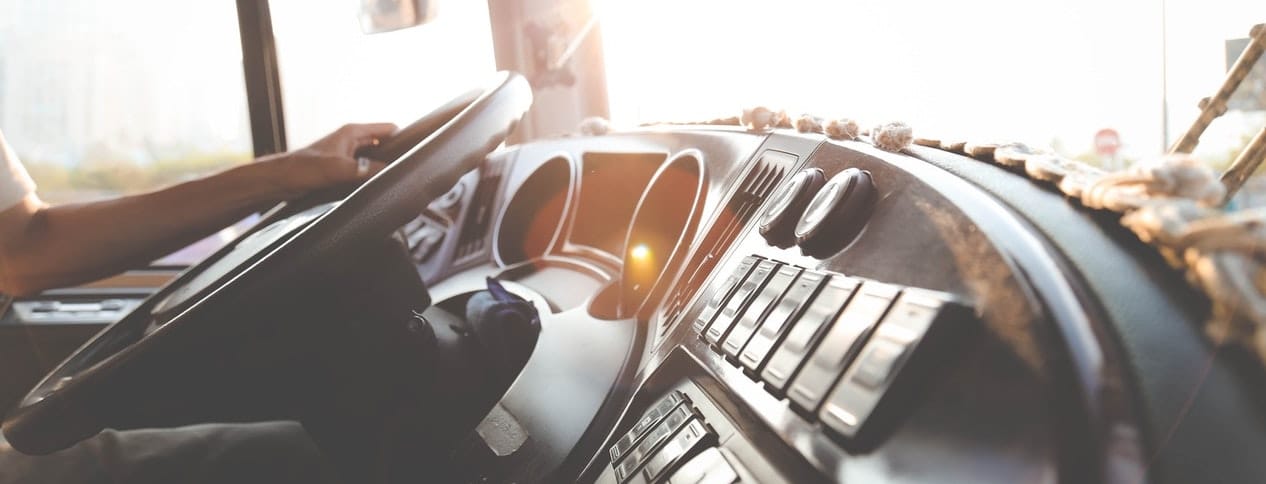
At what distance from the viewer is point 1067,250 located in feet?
1.11

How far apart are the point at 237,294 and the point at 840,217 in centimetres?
44

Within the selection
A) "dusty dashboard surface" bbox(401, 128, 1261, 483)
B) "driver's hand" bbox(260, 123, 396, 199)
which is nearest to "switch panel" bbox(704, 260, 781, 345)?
"dusty dashboard surface" bbox(401, 128, 1261, 483)

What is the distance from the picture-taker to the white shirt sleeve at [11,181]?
1.18m

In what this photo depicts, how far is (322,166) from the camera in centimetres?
100

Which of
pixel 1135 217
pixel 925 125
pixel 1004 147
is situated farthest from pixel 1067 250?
pixel 925 125

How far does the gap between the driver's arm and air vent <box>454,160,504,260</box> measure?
0.95ft

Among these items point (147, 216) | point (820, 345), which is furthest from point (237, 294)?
point (147, 216)

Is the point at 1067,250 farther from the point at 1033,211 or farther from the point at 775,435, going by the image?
the point at 775,435

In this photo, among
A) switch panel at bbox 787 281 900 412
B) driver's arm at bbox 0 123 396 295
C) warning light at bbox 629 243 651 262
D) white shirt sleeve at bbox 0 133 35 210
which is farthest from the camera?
white shirt sleeve at bbox 0 133 35 210

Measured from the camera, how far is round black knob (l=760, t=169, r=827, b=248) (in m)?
0.55

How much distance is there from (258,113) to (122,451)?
72.9 inches

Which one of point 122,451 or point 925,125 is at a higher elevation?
point 925,125

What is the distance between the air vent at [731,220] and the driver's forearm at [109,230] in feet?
2.20

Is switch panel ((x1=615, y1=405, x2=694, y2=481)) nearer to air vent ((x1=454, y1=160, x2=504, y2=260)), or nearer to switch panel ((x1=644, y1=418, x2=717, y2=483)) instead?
switch panel ((x1=644, y1=418, x2=717, y2=483))
